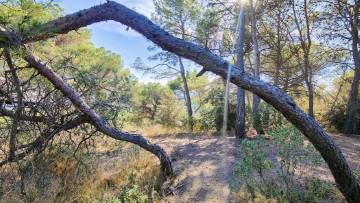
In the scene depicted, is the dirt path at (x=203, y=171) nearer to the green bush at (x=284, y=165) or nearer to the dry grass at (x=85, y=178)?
the dry grass at (x=85, y=178)

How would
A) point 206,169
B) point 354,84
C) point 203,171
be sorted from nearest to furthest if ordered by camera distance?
point 203,171
point 206,169
point 354,84

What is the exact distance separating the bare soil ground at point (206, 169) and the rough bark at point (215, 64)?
1432 millimetres

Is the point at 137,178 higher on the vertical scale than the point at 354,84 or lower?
lower

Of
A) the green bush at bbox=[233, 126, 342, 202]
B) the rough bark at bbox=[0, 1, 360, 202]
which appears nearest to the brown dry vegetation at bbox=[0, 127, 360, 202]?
the green bush at bbox=[233, 126, 342, 202]

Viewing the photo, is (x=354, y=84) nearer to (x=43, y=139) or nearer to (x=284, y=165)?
(x=284, y=165)

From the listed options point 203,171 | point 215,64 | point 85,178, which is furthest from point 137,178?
point 215,64

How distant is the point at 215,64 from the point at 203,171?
320 cm

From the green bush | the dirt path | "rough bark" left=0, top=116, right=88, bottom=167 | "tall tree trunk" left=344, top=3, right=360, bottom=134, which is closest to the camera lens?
"rough bark" left=0, top=116, right=88, bottom=167

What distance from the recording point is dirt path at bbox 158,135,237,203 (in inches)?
164

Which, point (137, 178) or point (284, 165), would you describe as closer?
point (284, 165)

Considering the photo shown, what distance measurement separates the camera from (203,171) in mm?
5082

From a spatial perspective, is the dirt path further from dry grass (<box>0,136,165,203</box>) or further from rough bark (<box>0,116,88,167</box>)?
rough bark (<box>0,116,88,167</box>)

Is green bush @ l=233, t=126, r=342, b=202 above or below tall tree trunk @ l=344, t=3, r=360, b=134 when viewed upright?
below

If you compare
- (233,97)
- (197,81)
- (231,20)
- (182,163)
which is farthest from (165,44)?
(197,81)
